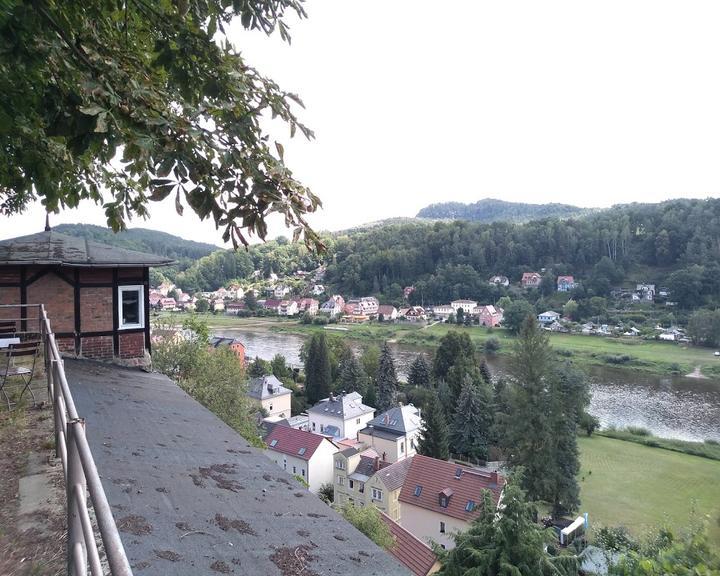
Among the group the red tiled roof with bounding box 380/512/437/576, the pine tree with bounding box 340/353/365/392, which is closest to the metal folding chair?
the red tiled roof with bounding box 380/512/437/576

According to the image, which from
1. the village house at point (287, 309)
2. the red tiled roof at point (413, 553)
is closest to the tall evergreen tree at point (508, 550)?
the red tiled roof at point (413, 553)

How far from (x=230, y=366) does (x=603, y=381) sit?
3254 centimetres

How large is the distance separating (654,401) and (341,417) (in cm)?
2090

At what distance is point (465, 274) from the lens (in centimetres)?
8119

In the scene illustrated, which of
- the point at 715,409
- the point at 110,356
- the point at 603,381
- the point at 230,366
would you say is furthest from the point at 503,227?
the point at 110,356

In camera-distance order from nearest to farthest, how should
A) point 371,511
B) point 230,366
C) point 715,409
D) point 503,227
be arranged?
A: point 371,511
point 230,366
point 715,409
point 503,227

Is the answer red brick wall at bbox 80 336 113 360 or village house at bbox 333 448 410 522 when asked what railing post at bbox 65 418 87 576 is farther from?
village house at bbox 333 448 410 522

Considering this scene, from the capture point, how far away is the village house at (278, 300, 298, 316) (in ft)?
257

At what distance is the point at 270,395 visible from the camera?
96.6 feet

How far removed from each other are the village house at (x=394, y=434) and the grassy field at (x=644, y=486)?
8185 millimetres

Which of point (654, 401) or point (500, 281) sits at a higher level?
point (500, 281)

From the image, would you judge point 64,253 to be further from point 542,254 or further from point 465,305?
point 542,254

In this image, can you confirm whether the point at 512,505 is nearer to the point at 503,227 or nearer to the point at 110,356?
the point at 110,356

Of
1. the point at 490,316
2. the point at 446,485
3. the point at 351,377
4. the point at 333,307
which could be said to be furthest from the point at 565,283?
the point at 446,485
